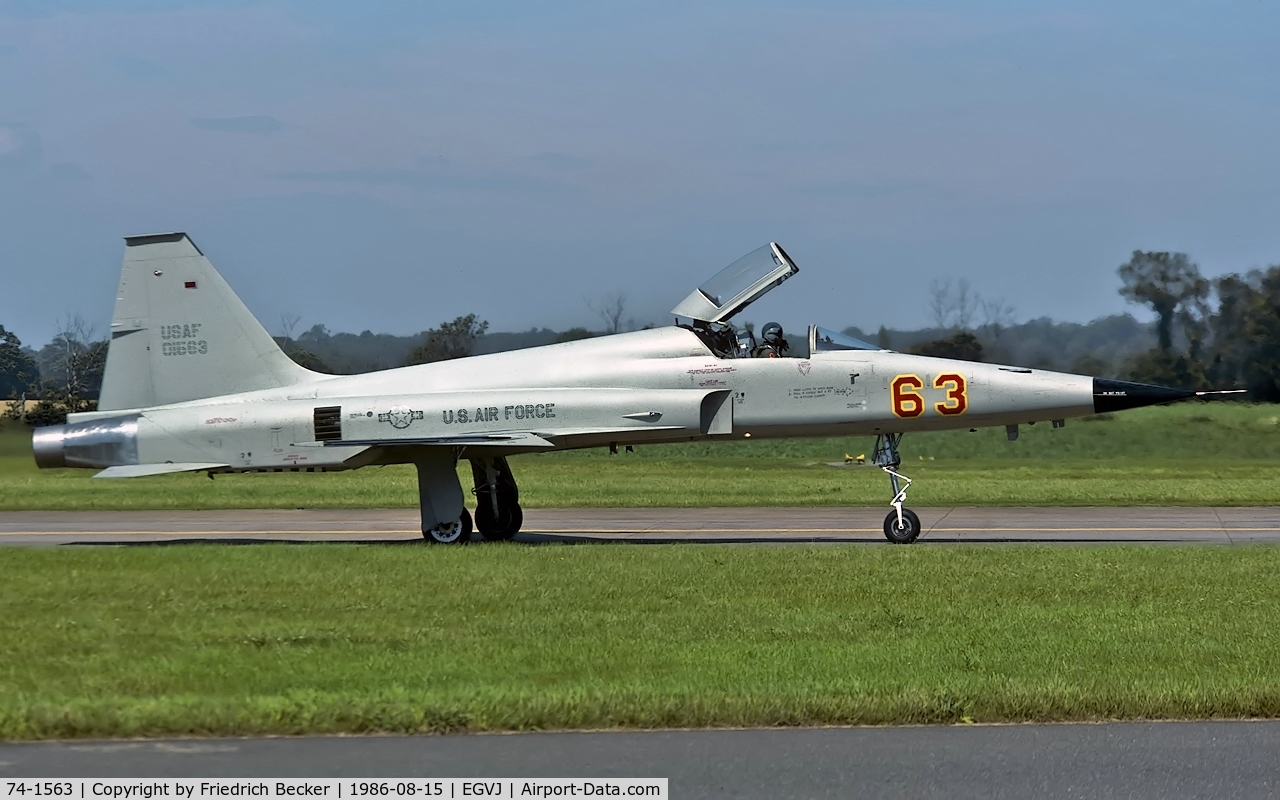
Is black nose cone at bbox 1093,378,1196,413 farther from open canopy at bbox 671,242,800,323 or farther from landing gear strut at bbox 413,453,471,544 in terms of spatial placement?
landing gear strut at bbox 413,453,471,544

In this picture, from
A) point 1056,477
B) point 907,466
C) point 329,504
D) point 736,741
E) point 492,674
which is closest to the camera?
point 736,741

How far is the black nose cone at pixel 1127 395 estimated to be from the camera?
59.3 feet

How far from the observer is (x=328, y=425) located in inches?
740

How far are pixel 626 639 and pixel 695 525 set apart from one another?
1176 centimetres

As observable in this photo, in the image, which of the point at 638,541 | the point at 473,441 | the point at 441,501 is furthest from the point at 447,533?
the point at 638,541

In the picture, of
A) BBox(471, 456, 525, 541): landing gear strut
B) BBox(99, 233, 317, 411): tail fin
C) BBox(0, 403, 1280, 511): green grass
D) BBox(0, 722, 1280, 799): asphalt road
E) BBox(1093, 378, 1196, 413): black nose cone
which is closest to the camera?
BBox(0, 722, 1280, 799): asphalt road

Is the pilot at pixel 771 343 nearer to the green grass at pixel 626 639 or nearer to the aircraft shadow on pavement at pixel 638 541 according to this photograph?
the aircraft shadow on pavement at pixel 638 541

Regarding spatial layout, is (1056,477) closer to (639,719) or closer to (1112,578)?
(1112,578)

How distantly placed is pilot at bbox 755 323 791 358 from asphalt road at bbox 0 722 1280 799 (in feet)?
37.3

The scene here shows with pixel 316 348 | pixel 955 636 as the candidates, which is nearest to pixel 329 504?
pixel 316 348

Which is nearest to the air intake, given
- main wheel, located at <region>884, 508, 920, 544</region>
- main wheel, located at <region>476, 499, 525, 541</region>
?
main wheel, located at <region>476, 499, 525, 541</region>

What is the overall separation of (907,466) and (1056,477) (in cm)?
421

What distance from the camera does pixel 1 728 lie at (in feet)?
24.7

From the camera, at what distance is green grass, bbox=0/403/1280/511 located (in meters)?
27.2
